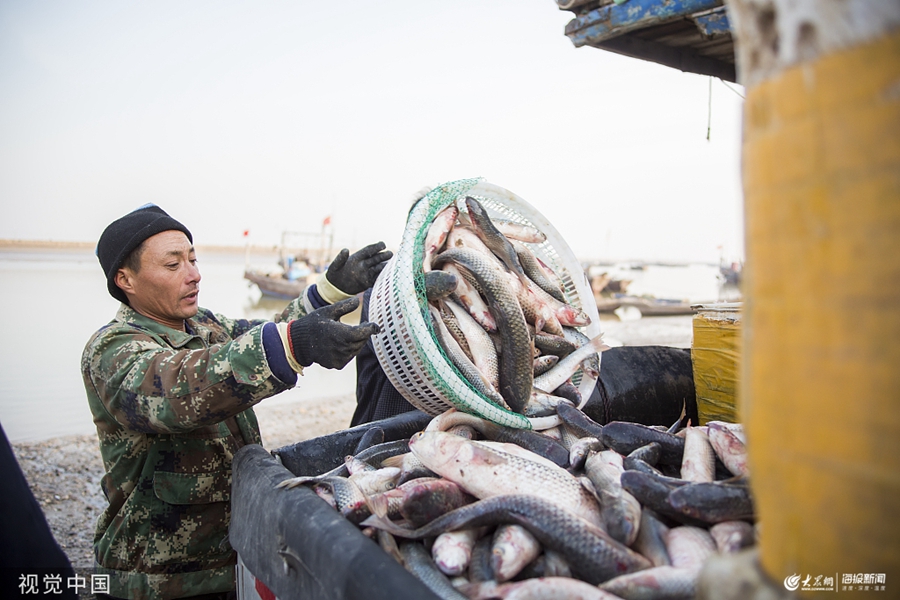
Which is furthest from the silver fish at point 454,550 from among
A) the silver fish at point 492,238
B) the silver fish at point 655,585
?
the silver fish at point 492,238

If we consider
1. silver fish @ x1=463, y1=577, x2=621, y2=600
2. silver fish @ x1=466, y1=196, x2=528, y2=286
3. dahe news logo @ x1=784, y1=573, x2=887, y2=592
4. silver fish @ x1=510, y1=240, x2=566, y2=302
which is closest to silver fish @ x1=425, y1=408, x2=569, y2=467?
silver fish @ x1=463, y1=577, x2=621, y2=600

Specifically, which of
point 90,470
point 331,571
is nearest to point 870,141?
point 331,571

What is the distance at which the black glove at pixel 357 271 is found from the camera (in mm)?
3479

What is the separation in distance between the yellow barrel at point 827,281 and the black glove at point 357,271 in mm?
2796

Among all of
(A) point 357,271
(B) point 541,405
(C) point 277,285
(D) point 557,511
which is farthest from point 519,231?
(C) point 277,285

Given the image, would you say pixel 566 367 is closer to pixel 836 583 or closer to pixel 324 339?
pixel 324 339

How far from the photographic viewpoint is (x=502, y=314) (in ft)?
9.66

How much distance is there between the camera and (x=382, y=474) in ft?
7.96

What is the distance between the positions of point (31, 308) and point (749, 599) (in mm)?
26168

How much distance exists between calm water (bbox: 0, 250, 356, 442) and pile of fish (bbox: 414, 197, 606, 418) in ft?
9.52

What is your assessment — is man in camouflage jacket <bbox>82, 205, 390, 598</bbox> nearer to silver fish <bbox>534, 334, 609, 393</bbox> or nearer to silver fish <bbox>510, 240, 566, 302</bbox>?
silver fish <bbox>534, 334, 609, 393</bbox>

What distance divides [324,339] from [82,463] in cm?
572

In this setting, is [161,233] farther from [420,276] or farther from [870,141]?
[870,141]

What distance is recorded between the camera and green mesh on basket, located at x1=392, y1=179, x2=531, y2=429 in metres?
2.48
